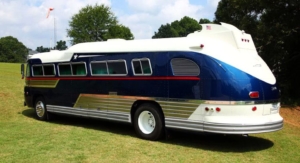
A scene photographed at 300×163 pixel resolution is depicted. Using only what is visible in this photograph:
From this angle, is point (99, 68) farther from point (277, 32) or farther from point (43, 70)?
point (277, 32)

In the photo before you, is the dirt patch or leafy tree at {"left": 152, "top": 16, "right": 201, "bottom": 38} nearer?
the dirt patch

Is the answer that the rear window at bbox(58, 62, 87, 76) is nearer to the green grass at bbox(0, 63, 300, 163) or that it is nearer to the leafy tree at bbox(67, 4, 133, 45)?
the green grass at bbox(0, 63, 300, 163)

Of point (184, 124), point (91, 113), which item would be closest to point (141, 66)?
point (184, 124)

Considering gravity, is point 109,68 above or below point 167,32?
below

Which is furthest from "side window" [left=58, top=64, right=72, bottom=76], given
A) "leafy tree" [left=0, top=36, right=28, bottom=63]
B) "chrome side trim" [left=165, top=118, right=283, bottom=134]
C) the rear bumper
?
"leafy tree" [left=0, top=36, right=28, bottom=63]

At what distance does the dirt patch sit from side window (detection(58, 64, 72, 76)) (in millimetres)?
7712

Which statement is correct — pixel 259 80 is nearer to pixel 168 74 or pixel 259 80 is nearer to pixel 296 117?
pixel 168 74

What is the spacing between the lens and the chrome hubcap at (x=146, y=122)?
29.8 ft

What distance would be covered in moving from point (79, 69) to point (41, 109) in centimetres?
264

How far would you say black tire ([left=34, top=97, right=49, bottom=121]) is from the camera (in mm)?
12281

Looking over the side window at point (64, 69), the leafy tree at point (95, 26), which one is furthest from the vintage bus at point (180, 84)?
the leafy tree at point (95, 26)

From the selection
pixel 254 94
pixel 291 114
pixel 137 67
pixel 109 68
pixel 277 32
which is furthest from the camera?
pixel 277 32

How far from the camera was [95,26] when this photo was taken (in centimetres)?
7350

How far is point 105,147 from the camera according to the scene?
26.9ft
